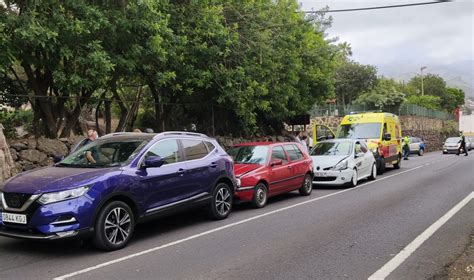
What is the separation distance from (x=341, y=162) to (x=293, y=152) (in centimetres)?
236

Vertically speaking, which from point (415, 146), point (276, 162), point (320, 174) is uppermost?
point (276, 162)

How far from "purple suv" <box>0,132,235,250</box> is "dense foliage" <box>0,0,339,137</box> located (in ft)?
10.8

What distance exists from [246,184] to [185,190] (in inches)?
92.3

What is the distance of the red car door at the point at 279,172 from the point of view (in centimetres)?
1084

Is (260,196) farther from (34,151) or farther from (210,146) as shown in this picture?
(34,151)

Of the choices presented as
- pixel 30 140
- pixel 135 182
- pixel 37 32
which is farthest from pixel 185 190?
pixel 30 140

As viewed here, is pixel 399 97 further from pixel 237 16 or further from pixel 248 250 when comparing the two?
pixel 248 250

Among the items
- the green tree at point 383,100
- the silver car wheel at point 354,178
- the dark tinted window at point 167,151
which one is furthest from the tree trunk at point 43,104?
the green tree at point 383,100

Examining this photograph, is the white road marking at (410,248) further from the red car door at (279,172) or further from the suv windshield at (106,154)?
the suv windshield at (106,154)

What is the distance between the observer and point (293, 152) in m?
12.2

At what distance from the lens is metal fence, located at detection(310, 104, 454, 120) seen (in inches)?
1395

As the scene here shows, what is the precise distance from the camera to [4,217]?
636 cm

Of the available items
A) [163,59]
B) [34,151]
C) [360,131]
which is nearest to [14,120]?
[34,151]

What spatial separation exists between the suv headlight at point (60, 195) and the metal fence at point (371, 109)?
95.6 ft
